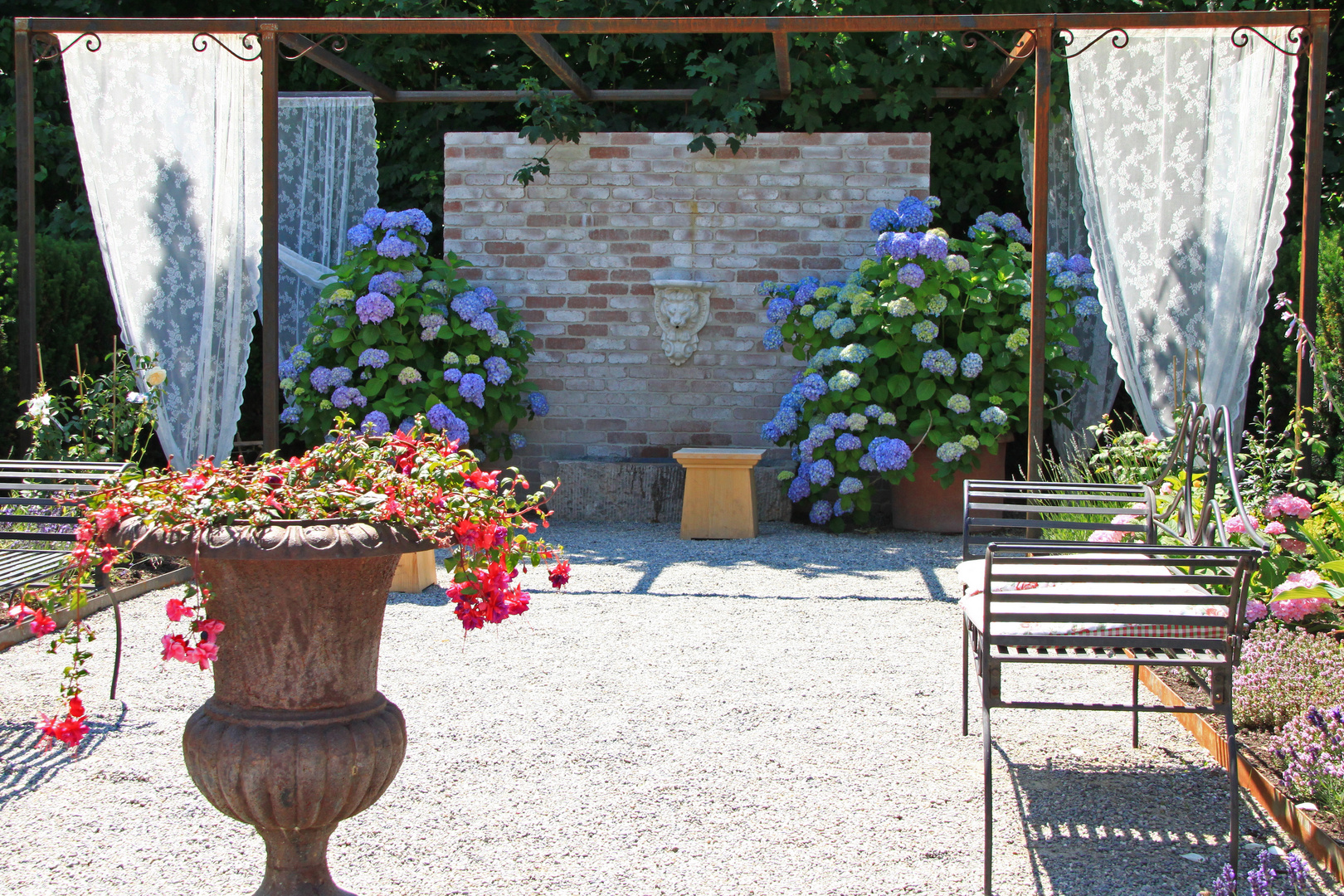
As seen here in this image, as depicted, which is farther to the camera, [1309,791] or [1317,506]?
[1317,506]

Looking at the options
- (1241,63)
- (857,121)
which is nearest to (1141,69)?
(1241,63)

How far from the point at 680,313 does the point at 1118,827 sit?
16.4 feet

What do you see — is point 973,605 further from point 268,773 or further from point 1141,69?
point 1141,69

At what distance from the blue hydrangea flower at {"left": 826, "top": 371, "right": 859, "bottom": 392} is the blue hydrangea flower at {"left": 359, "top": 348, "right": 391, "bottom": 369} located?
8.09 ft

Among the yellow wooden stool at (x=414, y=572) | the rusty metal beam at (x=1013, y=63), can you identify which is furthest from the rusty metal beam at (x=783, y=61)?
the yellow wooden stool at (x=414, y=572)

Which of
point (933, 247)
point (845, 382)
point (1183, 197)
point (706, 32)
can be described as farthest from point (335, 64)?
point (1183, 197)

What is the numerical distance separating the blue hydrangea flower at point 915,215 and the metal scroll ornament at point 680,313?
4.17ft

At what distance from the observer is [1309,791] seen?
7.79 ft

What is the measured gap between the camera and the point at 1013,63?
19.6ft

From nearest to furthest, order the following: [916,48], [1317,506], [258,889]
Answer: [258,889]
[1317,506]
[916,48]

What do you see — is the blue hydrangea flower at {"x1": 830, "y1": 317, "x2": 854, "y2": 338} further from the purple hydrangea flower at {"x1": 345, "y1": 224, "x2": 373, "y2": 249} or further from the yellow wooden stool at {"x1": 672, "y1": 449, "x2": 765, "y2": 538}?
the purple hydrangea flower at {"x1": 345, "y1": 224, "x2": 373, "y2": 249}

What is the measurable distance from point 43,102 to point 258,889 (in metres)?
7.55

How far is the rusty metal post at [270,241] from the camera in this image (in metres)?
5.34

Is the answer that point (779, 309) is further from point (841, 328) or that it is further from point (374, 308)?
point (374, 308)
